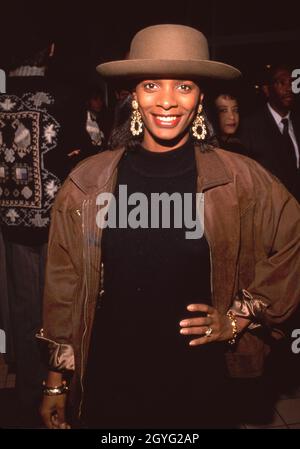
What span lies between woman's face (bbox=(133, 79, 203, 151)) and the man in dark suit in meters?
2.61

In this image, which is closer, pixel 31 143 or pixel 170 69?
pixel 170 69

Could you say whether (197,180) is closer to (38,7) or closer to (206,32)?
(38,7)

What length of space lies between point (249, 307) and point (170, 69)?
98 centimetres

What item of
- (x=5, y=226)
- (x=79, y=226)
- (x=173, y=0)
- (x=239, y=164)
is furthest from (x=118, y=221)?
(x=173, y=0)

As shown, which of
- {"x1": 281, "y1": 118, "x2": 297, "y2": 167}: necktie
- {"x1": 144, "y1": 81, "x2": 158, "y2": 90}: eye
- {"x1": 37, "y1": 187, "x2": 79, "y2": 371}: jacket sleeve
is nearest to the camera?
{"x1": 144, "y1": 81, "x2": 158, "y2": 90}: eye

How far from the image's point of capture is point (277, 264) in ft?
6.31

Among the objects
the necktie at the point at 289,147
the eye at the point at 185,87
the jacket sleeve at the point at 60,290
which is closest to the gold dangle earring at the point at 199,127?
the eye at the point at 185,87

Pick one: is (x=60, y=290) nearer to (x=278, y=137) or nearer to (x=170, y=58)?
(x=170, y=58)

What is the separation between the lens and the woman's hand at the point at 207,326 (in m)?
1.89

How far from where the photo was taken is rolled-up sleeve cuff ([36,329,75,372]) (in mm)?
2068

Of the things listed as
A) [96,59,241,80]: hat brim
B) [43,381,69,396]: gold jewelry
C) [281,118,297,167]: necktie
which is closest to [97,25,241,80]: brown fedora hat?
[96,59,241,80]: hat brim

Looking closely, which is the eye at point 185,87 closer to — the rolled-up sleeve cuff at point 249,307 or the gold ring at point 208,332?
the rolled-up sleeve cuff at point 249,307

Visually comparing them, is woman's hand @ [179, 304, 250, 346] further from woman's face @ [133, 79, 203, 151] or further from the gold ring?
woman's face @ [133, 79, 203, 151]

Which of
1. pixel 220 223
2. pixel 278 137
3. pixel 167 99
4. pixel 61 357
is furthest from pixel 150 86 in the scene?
Answer: pixel 278 137
